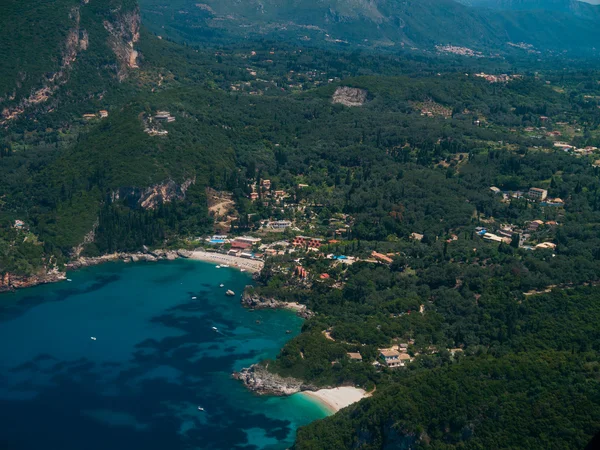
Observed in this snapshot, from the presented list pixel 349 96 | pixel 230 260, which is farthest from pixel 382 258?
pixel 349 96

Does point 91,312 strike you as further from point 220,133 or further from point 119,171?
point 220,133

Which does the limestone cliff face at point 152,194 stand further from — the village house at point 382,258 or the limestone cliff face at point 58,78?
the limestone cliff face at point 58,78

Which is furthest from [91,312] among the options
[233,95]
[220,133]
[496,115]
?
[496,115]

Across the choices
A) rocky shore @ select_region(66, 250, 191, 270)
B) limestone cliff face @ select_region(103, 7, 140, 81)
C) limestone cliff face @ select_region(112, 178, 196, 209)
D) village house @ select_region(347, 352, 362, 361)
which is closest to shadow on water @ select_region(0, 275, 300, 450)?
village house @ select_region(347, 352, 362, 361)

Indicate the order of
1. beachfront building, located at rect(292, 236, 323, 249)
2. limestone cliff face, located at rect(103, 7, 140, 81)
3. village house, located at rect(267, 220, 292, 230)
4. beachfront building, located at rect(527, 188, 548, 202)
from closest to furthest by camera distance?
beachfront building, located at rect(292, 236, 323, 249) < village house, located at rect(267, 220, 292, 230) < beachfront building, located at rect(527, 188, 548, 202) < limestone cliff face, located at rect(103, 7, 140, 81)

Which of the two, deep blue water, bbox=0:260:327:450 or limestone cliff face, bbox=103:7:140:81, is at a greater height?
limestone cliff face, bbox=103:7:140:81

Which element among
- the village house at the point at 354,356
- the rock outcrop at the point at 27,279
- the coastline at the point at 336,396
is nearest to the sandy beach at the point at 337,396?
the coastline at the point at 336,396

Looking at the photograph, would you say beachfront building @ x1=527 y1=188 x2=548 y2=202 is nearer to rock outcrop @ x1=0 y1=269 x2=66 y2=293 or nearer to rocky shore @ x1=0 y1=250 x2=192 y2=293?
rocky shore @ x1=0 y1=250 x2=192 y2=293
